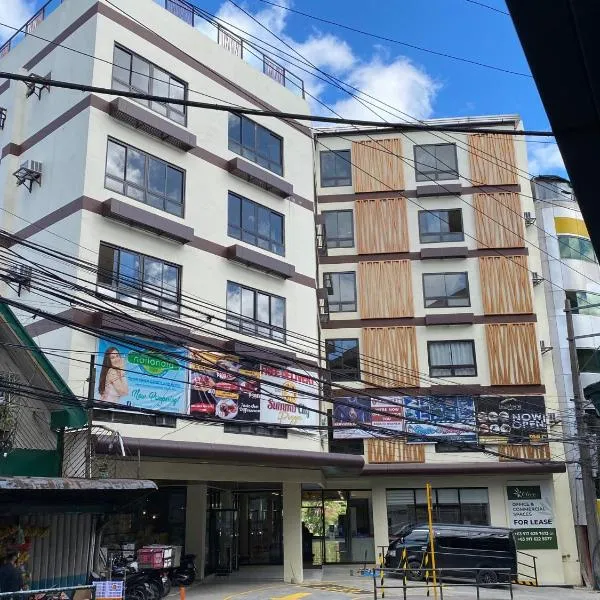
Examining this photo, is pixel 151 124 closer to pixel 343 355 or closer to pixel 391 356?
pixel 343 355

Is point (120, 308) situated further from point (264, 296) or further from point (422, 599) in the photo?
point (422, 599)

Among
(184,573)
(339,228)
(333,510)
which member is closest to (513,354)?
(339,228)

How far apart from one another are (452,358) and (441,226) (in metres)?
6.53

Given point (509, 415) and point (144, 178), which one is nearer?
point (144, 178)

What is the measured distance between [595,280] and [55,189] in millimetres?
27745

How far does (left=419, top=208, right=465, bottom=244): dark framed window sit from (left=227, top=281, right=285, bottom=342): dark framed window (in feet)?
37.7

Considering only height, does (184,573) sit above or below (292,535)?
below

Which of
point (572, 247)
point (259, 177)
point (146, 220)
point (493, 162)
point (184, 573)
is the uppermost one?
point (493, 162)

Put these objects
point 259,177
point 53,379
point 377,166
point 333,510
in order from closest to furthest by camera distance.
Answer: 1. point 53,379
2. point 259,177
3. point 333,510
4. point 377,166

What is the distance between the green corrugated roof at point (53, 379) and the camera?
1558cm

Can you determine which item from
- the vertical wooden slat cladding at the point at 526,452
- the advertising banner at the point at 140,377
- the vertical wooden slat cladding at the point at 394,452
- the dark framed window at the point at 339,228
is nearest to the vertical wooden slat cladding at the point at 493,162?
the dark framed window at the point at 339,228

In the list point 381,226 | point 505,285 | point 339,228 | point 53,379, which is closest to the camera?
point 53,379

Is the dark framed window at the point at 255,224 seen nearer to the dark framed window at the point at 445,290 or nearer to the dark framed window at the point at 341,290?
the dark framed window at the point at 341,290

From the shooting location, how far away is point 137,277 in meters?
19.7
